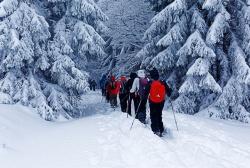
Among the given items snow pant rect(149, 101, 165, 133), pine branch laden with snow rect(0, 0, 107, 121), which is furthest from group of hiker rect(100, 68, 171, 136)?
pine branch laden with snow rect(0, 0, 107, 121)

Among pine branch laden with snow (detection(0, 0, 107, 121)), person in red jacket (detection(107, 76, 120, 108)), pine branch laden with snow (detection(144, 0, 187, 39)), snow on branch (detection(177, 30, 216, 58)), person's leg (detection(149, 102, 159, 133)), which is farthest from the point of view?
person in red jacket (detection(107, 76, 120, 108))

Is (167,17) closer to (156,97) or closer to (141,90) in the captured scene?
(141,90)

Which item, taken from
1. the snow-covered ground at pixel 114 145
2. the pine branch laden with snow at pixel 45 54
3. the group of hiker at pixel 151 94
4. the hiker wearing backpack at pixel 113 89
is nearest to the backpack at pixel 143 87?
the group of hiker at pixel 151 94

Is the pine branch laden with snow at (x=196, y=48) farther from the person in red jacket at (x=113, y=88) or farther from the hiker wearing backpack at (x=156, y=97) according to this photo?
the hiker wearing backpack at (x=156, y=97)

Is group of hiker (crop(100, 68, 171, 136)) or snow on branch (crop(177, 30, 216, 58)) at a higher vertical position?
snow on branch (crop(177, 30, 216, 58))

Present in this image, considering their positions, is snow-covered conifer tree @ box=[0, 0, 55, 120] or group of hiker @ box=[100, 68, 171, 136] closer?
group of hiker @ box=[100, 68, 171, 136]

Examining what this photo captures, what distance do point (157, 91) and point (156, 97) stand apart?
0.18 m

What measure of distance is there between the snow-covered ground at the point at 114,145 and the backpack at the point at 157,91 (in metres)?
1.00

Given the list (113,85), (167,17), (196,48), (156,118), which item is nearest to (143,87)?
(156,118)

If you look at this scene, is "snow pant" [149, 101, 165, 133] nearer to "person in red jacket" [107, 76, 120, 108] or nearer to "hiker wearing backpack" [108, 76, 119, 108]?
"person in red jacket" [107, 76, 120, 108]

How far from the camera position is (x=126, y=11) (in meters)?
27.6

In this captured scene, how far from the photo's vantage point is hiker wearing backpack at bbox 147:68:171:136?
12406 mm

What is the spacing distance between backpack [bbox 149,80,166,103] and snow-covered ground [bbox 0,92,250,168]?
1003 millimetres

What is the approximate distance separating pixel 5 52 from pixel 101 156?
8.41m
